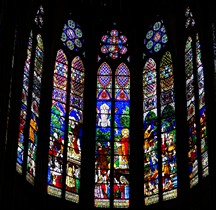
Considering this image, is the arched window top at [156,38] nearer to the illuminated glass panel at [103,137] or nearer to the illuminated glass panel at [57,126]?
the illuminated glass panel at [103,137]

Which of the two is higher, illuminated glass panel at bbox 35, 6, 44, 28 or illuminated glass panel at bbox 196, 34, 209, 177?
illuminated glass panel at bbox 35, 6, 44, 28

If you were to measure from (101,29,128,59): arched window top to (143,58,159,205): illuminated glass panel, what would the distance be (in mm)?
960

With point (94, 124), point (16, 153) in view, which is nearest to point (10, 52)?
point (16, 153)

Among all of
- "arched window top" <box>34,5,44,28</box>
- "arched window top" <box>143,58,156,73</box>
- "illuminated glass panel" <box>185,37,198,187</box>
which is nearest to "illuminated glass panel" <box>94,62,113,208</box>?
"arched window top" <box>143,58,156,73</box>

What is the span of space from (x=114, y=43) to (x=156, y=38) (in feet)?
4.02

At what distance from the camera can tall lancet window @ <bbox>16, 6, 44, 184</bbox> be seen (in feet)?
88.9

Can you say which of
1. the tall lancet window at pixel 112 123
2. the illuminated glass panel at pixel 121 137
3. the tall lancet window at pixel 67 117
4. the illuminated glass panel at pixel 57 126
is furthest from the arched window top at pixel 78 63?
the illuminated glass panel at pixel 121 137

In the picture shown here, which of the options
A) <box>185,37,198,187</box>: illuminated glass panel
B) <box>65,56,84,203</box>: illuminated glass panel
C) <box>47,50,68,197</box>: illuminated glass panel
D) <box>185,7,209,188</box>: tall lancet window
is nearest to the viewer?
<box>185,7,209,188</box>: tall lancet window

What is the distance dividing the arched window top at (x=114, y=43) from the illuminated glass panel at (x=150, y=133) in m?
0.96

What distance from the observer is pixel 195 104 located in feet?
92.7

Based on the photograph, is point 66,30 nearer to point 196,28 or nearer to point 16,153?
point 196,28

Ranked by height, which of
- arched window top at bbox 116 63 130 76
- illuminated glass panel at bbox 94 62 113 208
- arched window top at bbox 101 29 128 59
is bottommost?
illuminated glass panel at bbox 94 62 113 208

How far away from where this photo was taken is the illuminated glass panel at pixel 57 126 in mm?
28203

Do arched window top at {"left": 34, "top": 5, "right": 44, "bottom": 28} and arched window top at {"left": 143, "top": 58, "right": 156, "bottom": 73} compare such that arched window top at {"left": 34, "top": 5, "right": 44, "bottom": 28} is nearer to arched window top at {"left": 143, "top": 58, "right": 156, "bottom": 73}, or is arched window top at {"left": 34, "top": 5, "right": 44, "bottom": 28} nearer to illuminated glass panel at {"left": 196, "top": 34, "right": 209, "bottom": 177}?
arched window top at {"left": 143, "top": 58, "right": 156, "bottom": 73}
